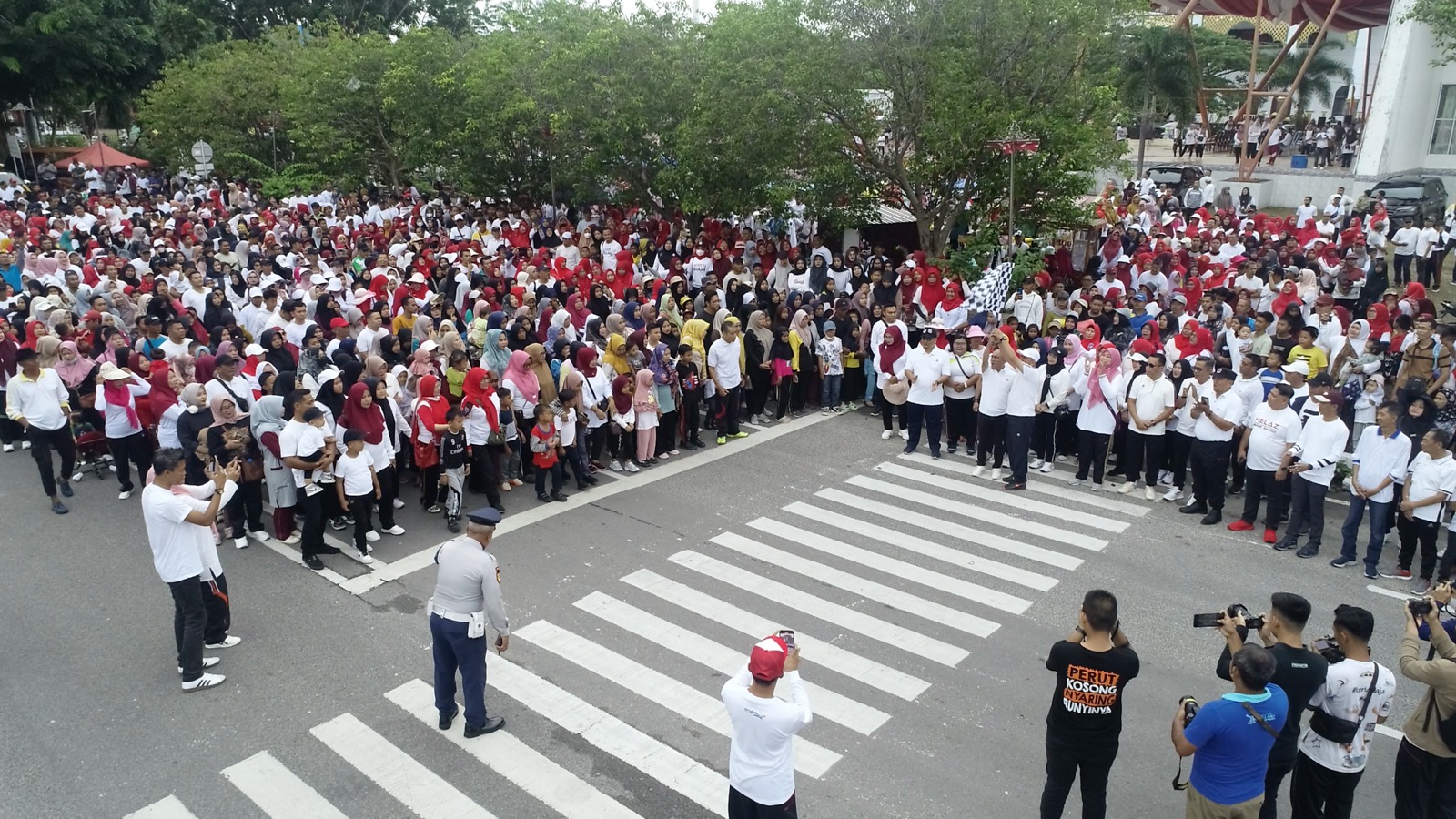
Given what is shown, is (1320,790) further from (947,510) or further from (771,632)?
(947,510)

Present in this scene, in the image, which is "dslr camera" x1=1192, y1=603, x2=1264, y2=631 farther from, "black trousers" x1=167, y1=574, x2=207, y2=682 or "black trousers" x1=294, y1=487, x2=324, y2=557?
"black trousers" x1=294, y1=487, x2=324, y2=557

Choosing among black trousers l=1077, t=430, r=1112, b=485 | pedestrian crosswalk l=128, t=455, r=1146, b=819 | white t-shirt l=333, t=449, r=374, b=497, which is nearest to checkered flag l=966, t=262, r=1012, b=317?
black trousers l=1077, t=430, r=1112, b=485

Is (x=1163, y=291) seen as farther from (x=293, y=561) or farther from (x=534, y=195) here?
(x=534, y=195)

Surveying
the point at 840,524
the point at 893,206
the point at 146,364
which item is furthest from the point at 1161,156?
the point at 146,364

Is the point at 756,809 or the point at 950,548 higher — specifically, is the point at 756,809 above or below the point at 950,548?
above

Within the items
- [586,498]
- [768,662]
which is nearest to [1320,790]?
[768,662]

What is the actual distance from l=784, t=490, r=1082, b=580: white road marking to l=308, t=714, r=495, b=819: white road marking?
5083 millimetres

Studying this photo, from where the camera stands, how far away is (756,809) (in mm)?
5055

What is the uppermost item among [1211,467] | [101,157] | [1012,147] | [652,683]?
[101,157]

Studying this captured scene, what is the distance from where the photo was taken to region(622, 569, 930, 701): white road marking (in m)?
7.57

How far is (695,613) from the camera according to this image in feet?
28.2

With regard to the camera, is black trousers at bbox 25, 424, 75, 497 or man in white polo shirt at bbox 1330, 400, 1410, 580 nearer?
man in white polo shirt at bbox 1330, 400, 1410, 580

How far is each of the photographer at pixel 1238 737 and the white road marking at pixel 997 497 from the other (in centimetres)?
530

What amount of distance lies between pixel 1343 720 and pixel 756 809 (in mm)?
3064
